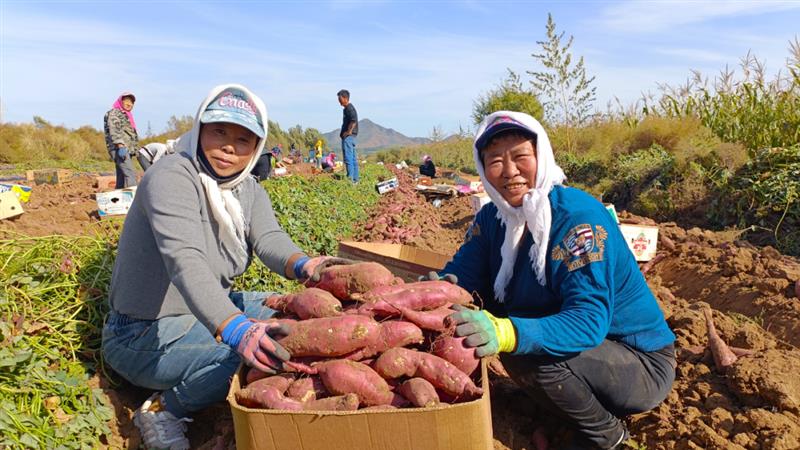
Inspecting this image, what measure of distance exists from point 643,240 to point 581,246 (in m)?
3.26

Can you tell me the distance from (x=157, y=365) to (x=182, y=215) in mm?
738

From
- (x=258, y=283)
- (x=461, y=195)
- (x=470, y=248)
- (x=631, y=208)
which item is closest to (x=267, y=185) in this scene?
(x=258, y=283)

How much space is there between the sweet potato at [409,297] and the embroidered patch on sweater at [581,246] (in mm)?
469

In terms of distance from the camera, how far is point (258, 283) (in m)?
4.12

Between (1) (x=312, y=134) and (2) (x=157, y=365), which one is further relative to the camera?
(1) (x=312, y=134)

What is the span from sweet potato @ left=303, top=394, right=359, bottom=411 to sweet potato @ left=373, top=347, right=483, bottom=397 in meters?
0.19

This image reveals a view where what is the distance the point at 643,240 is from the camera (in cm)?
498

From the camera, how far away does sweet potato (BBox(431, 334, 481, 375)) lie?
186 centimetres

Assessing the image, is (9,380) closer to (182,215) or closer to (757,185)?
(182,215)

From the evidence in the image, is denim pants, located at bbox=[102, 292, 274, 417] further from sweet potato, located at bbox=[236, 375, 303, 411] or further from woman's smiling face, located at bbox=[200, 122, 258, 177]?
woman's smiling face, located at bbox=[200, 122, 258, 177]

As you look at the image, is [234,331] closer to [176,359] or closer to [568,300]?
[176,359]

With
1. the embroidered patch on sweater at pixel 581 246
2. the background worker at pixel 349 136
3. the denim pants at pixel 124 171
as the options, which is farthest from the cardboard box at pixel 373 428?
the background worker at pixel 349 136

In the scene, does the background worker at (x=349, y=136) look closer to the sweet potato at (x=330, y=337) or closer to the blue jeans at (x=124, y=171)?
the blue jeans at (x=124, y=171)

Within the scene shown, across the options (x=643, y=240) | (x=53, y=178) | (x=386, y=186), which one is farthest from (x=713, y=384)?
(x=53, y=178)
